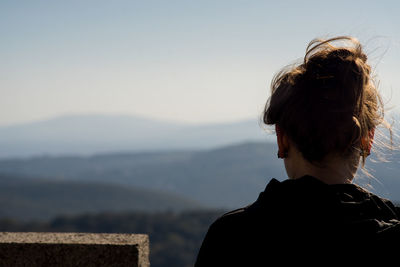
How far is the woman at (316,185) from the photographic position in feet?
4.52

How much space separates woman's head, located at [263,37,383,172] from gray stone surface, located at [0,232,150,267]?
1.13 m

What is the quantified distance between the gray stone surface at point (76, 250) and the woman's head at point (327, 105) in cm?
113

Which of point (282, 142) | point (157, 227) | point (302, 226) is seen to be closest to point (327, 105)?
point (282, 142)

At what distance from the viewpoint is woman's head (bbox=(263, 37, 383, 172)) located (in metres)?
1.42

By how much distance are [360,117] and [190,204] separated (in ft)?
484

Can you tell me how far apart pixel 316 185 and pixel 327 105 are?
22 cm

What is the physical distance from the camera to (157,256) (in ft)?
243

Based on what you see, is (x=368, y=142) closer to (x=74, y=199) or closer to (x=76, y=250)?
(x=76, y=250)

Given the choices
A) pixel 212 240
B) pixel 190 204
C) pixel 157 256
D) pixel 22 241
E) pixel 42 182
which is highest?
pixel 212 240

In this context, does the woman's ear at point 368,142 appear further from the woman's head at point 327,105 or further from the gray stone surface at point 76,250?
the gray stone surface at point 76,250

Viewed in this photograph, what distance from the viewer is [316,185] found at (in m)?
1.43

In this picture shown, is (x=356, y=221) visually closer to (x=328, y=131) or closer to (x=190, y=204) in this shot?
(x=328, y=131)

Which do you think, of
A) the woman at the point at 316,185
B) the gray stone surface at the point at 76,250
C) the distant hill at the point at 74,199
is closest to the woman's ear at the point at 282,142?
the woman at the point at 316,185

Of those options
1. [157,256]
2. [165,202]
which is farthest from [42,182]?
[157,256]
